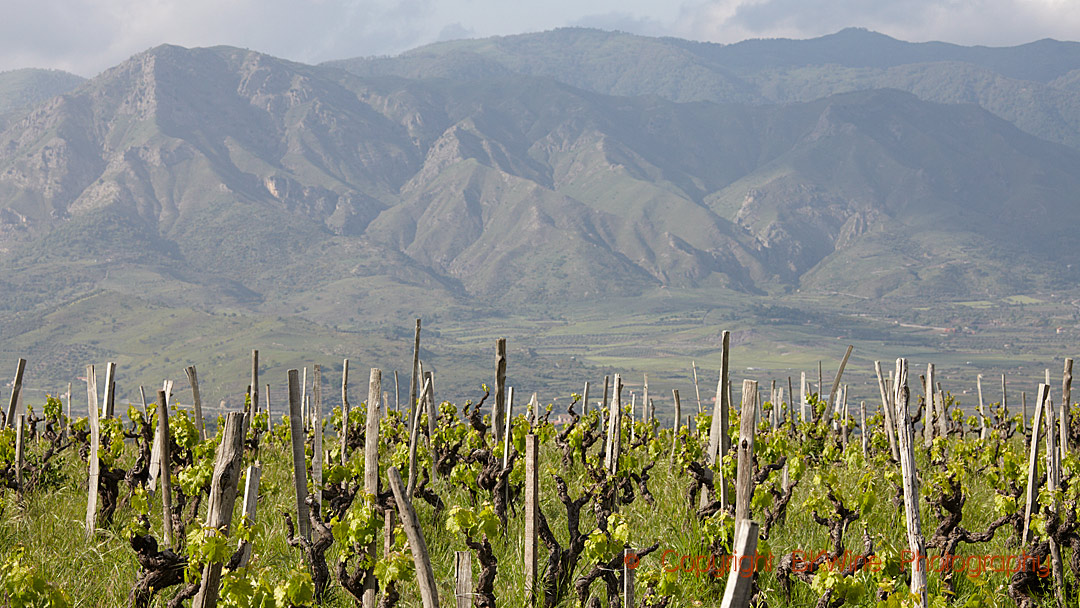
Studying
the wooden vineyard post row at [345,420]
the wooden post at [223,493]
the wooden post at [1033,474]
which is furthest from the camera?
the wooden vineyard post row at [345,420]

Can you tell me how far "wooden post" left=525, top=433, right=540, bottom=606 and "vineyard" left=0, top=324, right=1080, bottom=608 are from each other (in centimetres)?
2

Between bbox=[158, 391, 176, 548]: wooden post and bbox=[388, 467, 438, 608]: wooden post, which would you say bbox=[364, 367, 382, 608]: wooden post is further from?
bbox=[158, 391, 176, 548]: wooden post

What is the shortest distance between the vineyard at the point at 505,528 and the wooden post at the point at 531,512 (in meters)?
0.02

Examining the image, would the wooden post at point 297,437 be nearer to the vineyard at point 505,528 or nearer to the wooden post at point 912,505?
the vineyard at point 505,528

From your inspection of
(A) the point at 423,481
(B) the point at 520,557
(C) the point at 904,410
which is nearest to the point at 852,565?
(C) the point at 904,410

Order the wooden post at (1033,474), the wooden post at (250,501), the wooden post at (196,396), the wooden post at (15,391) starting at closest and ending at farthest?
the wooden post at (250,501) → the wooden post at (1033,474) → the wooden post at (196,396) → the wooden post at (15,391)

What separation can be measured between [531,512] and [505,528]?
2.26 metres

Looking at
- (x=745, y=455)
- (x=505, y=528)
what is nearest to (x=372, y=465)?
(x=745, y=455)

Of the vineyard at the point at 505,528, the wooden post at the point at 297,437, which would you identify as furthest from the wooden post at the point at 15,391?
the wooden post at the point at 297,437

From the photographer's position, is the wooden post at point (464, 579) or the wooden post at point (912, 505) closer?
the wooden post at point (464, 579)

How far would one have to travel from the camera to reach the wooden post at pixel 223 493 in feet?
17.1

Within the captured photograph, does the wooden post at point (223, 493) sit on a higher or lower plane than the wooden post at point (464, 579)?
higher

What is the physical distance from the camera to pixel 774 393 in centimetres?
2112

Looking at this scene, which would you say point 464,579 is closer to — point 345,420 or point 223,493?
point 223,493
